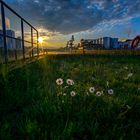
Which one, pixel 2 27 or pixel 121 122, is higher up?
pixel 2 27

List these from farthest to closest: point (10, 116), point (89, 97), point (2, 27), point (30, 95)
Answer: point (2, 27) → point (30, 95) → point (89, 97) → point (10, 116)

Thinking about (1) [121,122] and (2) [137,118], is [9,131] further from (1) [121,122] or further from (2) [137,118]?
(2) [137,118]

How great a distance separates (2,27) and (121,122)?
4828 mm

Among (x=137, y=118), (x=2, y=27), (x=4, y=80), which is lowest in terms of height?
(x=137, y=118)

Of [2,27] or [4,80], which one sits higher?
Result: [2,27]

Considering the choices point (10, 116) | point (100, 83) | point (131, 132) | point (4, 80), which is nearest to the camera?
point (131, 132)

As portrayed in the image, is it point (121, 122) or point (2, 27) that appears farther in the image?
point (2, 27)

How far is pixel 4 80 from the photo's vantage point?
367 centimetres

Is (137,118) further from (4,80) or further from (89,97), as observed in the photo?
(4,80)

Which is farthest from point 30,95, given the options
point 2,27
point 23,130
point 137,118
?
point 2,27

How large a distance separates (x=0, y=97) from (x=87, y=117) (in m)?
1.38

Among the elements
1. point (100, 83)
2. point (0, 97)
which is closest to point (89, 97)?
point (0, 97)

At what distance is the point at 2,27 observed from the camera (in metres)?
6.35

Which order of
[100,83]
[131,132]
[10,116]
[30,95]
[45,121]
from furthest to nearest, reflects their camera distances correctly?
[100,83] → [30,95] → [10,116] → [45,121] → [131,132]
